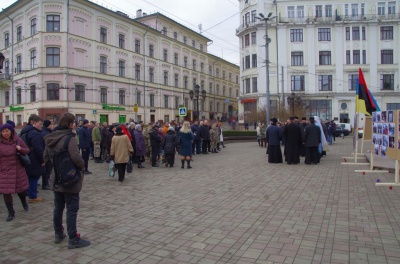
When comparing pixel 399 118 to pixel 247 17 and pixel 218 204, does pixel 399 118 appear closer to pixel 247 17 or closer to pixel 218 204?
pixel 218 204

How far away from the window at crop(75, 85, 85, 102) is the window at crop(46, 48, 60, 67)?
3316 millimetres

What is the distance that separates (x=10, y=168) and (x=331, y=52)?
53374 millimetres

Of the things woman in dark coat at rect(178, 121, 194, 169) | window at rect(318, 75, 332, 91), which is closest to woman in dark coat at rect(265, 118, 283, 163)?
woman in dark coat at rect(178, 121, 194, 169)

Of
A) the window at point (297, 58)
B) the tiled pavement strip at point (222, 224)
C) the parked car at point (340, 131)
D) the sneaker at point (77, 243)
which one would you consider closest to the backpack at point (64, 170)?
the sneaker at point (77, 243)

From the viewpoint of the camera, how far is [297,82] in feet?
171

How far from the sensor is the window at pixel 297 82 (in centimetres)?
5186

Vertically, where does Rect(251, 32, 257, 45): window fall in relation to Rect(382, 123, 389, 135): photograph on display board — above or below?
above

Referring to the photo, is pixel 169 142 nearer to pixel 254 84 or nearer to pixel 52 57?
pixel 52 57

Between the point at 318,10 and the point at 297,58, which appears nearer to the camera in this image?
the point at 318,10

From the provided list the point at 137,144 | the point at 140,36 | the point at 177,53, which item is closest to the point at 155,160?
the point at 137,144

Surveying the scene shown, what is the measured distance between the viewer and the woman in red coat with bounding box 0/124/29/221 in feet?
19.5

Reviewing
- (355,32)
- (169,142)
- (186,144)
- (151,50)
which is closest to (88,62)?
(151,50)

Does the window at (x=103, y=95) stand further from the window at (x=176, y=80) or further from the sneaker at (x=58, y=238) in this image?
the sneaker at (x=58, y=238)

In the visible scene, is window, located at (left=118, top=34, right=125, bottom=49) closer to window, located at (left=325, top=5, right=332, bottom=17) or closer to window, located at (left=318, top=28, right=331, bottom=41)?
window, located at (left=318, top=28, right=331, bottom=41)
